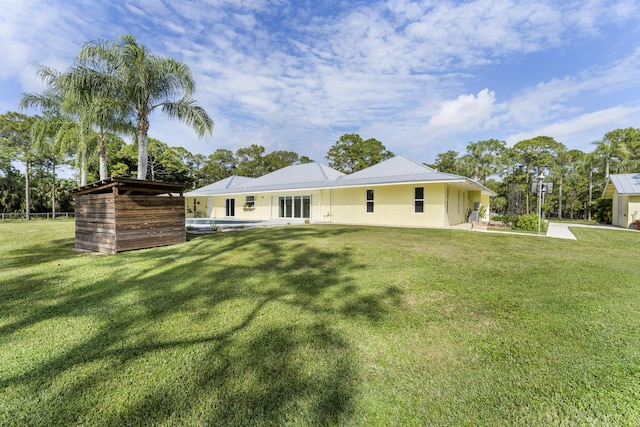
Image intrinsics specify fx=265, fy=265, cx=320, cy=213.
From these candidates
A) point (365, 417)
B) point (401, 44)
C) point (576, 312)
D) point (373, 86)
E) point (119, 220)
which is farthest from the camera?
point (373, 86)

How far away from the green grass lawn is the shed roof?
2.69m

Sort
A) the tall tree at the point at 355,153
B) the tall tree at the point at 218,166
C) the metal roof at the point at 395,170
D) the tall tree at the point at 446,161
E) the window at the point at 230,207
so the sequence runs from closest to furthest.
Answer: the metal roof at the point at 395,170 < the window at the point at 230,207 < the tall tree at the point at 355,153 < the tall tree at the point at 446,161 < the tall tree at the point at 218,166

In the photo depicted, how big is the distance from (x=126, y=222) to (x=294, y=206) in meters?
13.4

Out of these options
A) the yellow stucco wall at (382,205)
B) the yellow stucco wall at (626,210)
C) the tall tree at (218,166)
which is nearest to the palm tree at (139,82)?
the yellow stucco wall at (382,205)

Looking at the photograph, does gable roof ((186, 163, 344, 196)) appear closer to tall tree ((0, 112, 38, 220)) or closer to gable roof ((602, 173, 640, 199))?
tall tree ((0, 112, 38, 220))

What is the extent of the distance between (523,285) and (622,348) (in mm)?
1958

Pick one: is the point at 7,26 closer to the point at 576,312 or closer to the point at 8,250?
the point at 8,250

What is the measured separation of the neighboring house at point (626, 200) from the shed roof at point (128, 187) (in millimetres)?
23858

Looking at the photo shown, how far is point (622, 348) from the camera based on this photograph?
8.92ft

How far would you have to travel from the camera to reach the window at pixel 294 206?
19917 millimetres

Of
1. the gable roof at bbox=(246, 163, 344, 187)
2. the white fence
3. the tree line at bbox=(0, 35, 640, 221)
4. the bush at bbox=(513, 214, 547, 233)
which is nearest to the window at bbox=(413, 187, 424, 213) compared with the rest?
the bush at bbox=(513, 214, 547, 233)

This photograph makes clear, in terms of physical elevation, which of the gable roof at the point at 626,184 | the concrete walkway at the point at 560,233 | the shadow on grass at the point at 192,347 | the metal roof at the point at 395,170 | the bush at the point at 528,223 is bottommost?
the shadow on grass at the point at 192,347

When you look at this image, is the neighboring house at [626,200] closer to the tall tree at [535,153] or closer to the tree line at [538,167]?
the tree line at [538,167]

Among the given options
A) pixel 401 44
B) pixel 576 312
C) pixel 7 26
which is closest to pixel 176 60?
pixel 7 26
